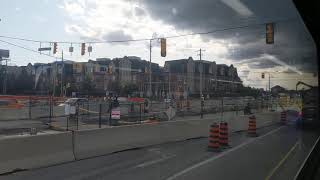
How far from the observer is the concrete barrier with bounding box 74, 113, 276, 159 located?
→ 1354 centimetres

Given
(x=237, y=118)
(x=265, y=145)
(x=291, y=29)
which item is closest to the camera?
(x=291, y=29)

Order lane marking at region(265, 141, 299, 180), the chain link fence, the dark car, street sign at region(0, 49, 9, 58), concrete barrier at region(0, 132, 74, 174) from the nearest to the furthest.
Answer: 1. lane marking at region(265, 141, 299, 180)
2. concrete barrier at region(0, 132, 74, 174)
3. the dark car
4. the chain link fence
5. street sign at region(0, 49, 9, 58)

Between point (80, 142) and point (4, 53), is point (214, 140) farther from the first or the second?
point (4, 53)

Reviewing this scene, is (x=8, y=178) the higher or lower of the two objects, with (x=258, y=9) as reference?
lower

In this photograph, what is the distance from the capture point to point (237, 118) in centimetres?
2589

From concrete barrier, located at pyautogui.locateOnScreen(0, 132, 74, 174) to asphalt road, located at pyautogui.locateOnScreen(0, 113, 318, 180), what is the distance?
0.32m

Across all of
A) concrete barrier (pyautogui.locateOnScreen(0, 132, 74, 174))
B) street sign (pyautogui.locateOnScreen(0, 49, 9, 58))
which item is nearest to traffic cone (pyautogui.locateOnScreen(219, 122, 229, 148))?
concrete barrier (pyautogui.locateOnScreen(0, 132, 74, 174))

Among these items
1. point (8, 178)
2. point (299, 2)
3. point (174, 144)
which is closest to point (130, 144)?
point (174, 144)

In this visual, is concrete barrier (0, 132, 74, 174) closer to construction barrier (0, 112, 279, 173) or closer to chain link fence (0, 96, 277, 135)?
construction barrier (0, 112, 279, 173)

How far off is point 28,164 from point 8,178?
1257 mm

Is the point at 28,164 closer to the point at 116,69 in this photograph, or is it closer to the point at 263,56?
the point at 263,56

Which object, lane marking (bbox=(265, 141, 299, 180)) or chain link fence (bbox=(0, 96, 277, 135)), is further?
chain link fence (bbox=(0, 96, 277, 135))

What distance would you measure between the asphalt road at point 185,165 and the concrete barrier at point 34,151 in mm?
324

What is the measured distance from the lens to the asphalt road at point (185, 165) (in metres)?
10.3
